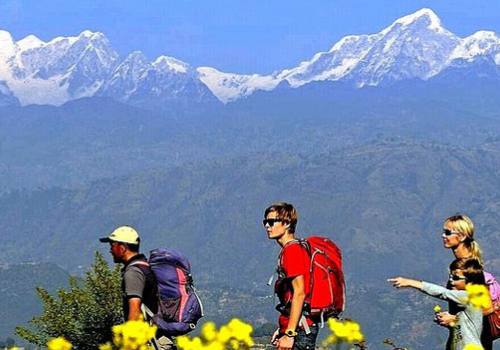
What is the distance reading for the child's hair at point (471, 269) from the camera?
8258 millimetres

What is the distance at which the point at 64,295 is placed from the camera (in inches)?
2094

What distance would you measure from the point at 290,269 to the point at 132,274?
169 centimetres

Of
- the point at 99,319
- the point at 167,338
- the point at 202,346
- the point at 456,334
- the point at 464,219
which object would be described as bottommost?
the point at 202,346

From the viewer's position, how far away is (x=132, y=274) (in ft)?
29.2

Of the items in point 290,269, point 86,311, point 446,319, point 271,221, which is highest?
point 86,311

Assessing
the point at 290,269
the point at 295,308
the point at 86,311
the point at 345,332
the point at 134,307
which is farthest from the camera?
the point at 86,311

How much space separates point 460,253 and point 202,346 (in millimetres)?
4623

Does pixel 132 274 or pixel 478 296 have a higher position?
pixel 132 274

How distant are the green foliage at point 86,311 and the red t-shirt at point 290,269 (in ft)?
143

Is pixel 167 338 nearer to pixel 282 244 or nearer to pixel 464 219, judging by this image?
pixel 282 244

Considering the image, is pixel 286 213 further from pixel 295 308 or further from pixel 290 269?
pixel 295 308

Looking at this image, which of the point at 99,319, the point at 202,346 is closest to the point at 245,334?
the point at 202,346

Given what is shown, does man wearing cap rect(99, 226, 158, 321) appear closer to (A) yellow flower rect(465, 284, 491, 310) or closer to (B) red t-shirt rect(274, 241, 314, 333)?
(B) red t-shirt rect(274, 241, 314, 333)

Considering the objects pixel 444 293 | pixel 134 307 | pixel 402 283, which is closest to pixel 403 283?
pixel 402 283
